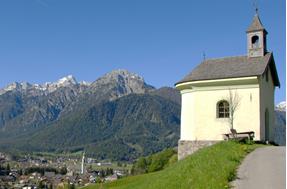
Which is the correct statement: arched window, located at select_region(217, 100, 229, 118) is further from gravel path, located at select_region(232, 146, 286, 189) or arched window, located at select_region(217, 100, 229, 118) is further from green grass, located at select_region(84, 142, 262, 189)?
gravel path, located at select_region(232, 146, 286, 189)

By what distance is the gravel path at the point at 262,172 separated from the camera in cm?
1569

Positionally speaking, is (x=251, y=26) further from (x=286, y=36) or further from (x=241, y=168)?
(x=286, y=36)

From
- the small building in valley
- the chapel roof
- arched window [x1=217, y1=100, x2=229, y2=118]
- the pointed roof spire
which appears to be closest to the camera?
the small building in valley

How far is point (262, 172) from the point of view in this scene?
1761 cm

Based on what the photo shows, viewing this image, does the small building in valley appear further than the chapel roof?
No

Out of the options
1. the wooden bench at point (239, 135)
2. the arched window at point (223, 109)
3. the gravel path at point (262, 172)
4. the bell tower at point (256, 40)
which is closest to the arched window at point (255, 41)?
the bell tower at point (256, 40)

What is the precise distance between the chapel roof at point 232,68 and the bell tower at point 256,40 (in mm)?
474

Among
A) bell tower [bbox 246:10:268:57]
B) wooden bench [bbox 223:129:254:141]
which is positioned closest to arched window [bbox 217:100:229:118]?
wooden bench [bbox 223:129:254:141]

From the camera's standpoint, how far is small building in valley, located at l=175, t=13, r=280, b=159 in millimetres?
33469

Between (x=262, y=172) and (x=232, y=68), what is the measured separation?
60.9 ft

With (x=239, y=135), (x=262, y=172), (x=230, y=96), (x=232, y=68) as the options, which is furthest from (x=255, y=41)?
(x=262, y=172)

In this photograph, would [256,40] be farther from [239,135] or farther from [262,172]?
[262,172]

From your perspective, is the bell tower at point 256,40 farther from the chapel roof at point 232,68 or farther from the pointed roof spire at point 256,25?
the chapel roof at point 232,68

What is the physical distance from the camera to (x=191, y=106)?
36.1m
